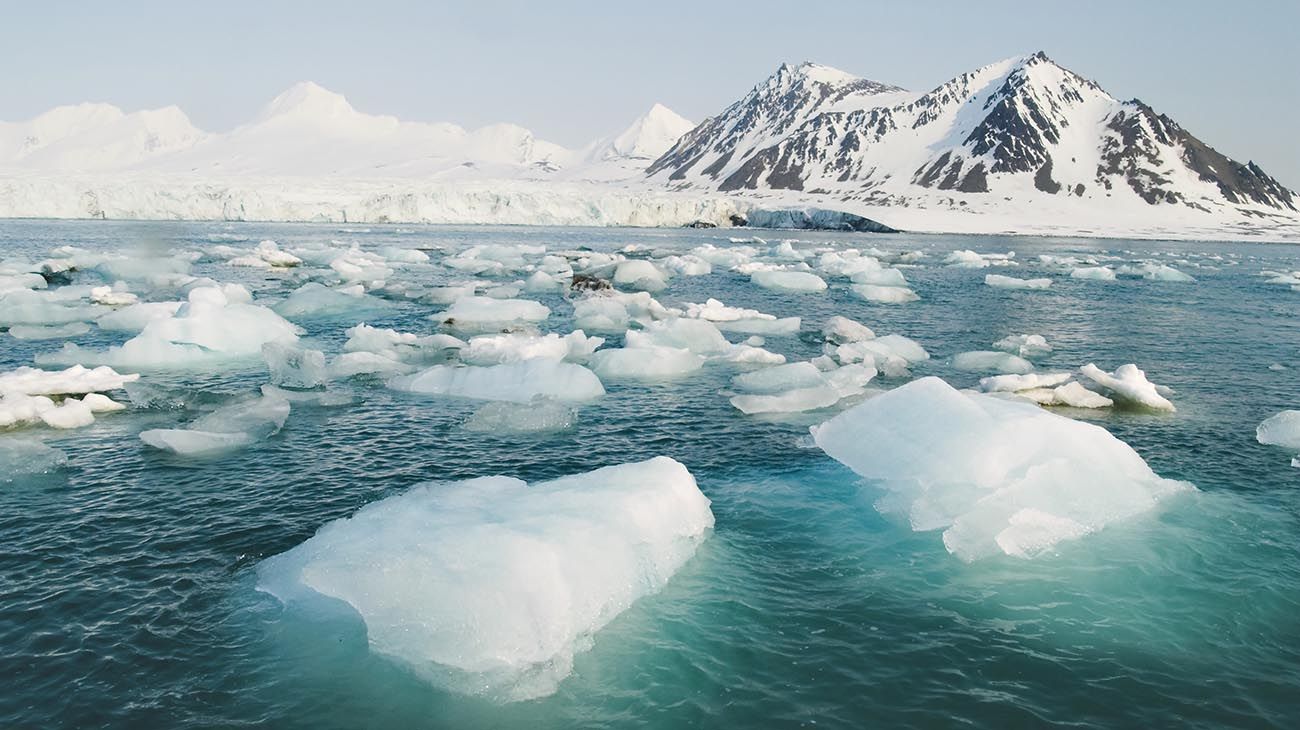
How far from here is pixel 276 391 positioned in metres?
18.4

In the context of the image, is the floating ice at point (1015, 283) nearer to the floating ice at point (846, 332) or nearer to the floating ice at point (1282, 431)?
the floating ice at point (846, 332)

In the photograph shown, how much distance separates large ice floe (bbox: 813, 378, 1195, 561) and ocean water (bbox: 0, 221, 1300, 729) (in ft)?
0.94

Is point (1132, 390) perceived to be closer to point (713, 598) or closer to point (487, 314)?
point (713, 598)

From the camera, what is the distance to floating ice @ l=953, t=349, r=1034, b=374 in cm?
2262

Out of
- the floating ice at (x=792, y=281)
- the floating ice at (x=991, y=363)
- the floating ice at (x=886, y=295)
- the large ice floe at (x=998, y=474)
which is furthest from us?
the floating ice at (x=792, y=281)

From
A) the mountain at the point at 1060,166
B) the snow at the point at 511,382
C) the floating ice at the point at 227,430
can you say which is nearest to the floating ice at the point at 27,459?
the floating ice at the point at 227,430

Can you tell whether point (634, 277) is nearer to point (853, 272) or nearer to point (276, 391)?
point (853, 272)

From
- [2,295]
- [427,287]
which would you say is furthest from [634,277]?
[2,295]

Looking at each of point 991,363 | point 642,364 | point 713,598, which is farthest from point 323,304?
point 713,598

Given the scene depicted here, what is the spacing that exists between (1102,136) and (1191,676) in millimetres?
209361

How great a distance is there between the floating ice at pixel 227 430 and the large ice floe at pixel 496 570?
5.89 metres

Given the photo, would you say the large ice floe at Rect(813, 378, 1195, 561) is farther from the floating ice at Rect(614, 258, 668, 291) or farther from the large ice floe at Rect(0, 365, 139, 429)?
the floating ice at Rect(614, 258, 668, 291)

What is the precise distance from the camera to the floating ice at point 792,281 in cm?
4541

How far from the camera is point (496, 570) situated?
27.0 ft
